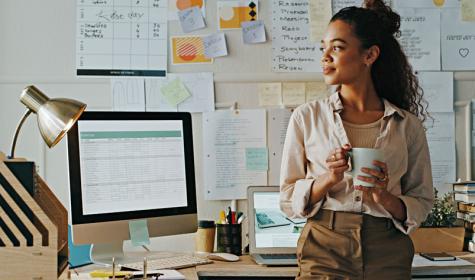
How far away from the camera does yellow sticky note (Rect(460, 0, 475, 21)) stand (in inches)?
114

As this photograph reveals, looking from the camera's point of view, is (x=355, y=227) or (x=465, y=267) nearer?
(x=355, y=227)

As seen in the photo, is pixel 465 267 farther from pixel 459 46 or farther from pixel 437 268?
pixel 459 46

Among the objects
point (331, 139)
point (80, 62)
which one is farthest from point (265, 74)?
point (331, 139)

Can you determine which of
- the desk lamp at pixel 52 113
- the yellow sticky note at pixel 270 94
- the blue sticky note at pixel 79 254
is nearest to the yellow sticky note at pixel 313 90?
the yellow sticky note at pixel 270 94

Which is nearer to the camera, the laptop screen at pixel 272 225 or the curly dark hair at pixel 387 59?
the curly dark hair at pixel 387 59

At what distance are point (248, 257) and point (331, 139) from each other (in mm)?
767

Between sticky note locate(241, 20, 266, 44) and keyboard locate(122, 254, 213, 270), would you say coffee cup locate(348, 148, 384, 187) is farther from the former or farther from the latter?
sticky note locate(241, 20, 266, 44)

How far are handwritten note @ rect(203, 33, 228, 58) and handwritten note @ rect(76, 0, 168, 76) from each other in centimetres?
17

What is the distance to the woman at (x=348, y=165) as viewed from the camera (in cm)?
185

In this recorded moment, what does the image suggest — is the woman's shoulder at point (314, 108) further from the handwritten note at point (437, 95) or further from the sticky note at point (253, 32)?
the handwritten note at point (437, 95)

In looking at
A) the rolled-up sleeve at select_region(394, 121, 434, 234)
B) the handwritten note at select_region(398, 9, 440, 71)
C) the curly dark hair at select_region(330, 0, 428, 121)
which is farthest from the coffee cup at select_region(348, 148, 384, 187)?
the handwritten note at select_region(398, 9, 440, 71)

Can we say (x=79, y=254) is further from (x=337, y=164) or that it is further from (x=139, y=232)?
(x=337, y=164)

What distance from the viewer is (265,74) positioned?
2.80 m

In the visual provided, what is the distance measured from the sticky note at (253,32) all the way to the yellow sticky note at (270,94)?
7.4 inches
